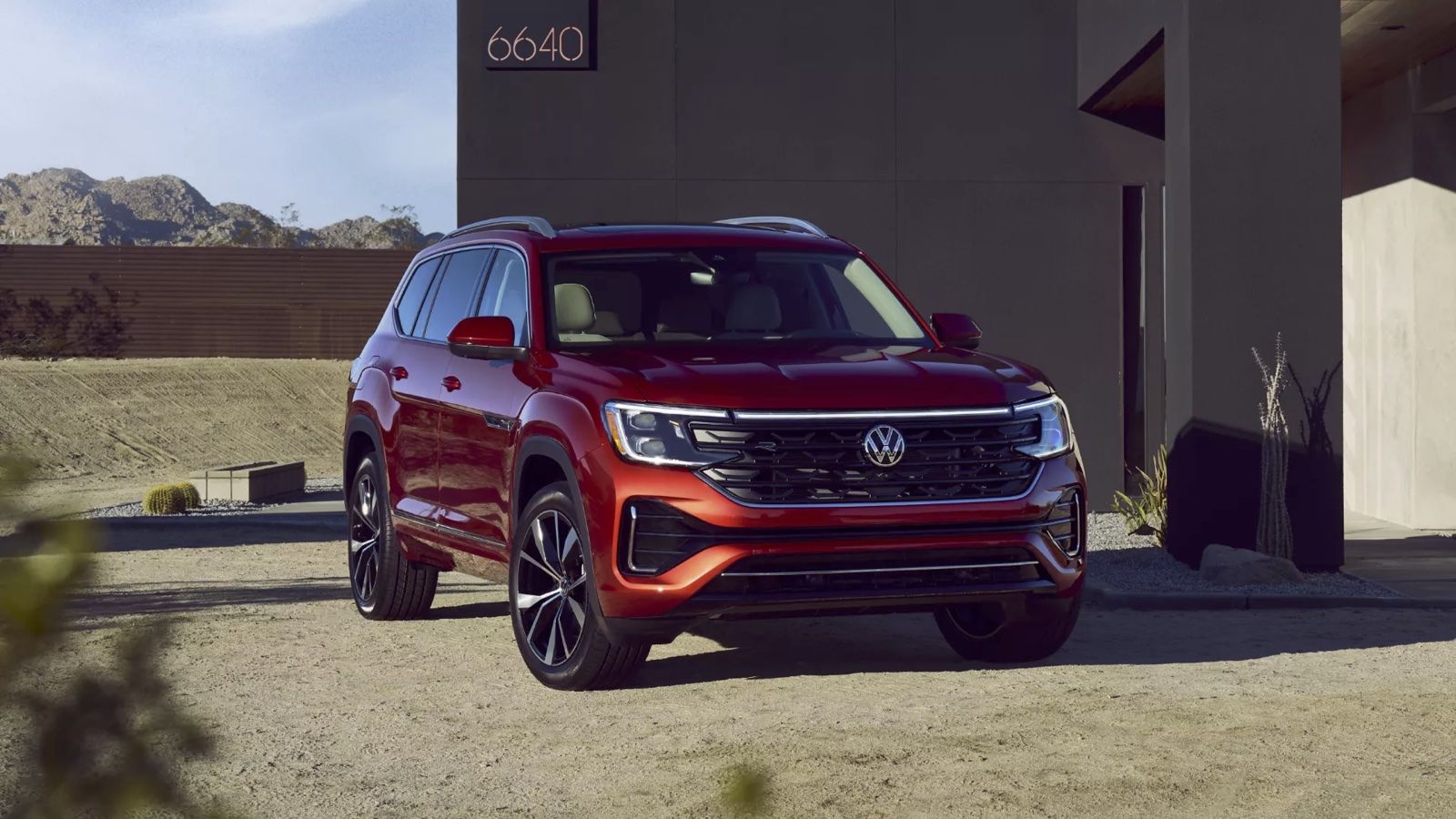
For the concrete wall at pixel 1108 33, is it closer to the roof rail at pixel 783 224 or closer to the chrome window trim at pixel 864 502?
the roof rail at pixel 783 224

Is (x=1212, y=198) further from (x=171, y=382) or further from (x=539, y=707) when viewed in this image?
(x=171, y=382)

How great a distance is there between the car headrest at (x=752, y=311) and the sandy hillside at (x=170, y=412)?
24.2 m

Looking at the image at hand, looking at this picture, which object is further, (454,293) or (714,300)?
(454,293)

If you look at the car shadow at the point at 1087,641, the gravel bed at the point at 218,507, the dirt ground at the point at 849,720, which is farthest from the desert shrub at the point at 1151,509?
the gravel bed at the point at 218,507

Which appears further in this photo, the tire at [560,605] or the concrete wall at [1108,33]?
the concrete wall at [1108,33]

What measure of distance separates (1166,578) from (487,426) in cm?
479

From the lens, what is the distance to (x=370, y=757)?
621 centimetres

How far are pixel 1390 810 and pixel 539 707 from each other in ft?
10.4

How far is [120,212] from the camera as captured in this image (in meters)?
159

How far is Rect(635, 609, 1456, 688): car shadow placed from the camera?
805 cm

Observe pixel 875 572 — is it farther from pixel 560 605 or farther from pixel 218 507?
pixel 218 507

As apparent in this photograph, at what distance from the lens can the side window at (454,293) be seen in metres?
9.19

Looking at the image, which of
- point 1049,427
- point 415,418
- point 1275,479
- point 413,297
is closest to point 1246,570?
point 1275,479

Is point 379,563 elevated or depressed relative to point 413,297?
depressed
